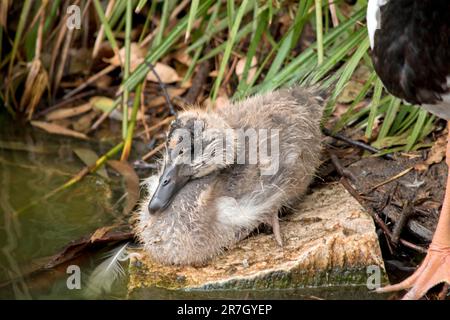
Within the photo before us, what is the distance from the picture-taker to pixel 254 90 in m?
4.02

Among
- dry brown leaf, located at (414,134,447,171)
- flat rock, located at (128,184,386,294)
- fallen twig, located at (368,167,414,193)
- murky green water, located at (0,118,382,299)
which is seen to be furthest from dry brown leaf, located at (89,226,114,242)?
dry brown leaf, located at (414,134,447,171)

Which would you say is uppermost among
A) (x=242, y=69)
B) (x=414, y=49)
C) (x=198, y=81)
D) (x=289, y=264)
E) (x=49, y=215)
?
(x=414, y=49)

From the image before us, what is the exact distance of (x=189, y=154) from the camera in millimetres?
3285

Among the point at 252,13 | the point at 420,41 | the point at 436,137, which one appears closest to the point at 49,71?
the point at 252,13

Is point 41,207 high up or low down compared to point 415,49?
down

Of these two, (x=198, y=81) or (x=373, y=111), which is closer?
(x=373, y=111)

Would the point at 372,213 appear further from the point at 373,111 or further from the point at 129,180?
the point at 129,180

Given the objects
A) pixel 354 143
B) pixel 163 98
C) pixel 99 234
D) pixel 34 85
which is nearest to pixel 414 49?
pixel 354 143

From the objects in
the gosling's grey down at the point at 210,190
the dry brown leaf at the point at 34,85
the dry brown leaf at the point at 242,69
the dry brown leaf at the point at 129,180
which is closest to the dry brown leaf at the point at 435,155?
the gosling's grey down at the point at 210,190

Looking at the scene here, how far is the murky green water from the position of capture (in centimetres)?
316

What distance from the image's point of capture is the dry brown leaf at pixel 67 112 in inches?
183

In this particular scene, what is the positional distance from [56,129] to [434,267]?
7.25 feet
